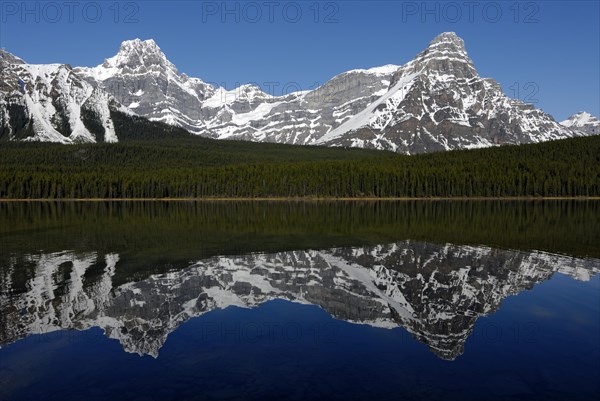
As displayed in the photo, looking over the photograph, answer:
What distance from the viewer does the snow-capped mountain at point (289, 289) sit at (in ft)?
84.8

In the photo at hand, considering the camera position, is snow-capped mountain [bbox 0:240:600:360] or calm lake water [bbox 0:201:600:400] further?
snow-capped mountain [bbox 0:240:600:360]

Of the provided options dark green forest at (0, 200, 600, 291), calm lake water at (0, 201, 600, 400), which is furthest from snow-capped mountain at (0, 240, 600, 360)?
dark green forest at (0, 200, 600, 291)

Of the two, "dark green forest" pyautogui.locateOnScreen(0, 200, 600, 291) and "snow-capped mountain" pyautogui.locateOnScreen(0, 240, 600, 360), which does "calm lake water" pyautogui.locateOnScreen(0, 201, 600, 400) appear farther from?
"dark green forest" pyautogui.locateOnScreen(0, 200, 600, 291)

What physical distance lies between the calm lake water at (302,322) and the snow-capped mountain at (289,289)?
0.44 feet

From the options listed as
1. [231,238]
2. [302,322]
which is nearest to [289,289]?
[302,322]

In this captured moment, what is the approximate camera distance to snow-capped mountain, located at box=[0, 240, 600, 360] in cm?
2584

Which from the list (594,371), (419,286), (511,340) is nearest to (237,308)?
(419,286)

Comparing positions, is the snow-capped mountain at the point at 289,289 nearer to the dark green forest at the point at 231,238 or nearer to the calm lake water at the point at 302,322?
the calm lake water at the point at 302,322

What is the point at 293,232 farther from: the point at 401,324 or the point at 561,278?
the point at 401,324

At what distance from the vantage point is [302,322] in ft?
87.1

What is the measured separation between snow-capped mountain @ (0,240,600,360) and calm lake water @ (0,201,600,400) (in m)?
0.14

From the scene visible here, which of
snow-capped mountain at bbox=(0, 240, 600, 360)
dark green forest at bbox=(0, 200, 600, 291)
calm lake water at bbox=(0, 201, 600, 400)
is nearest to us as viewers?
calm lake water at bbox=(0, 201, 600, 400)

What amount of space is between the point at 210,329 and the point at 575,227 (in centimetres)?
5959

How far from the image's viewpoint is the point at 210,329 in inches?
1004
